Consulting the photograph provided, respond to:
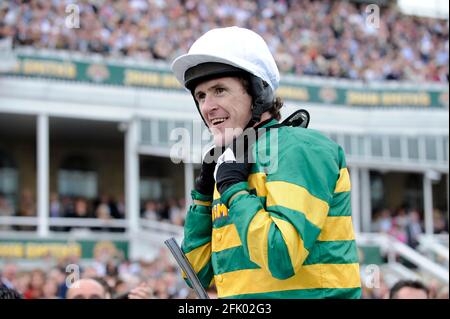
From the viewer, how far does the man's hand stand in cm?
315

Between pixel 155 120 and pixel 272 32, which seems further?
pixel 272 32

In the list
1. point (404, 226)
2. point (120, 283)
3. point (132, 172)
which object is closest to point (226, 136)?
point (120, 283)

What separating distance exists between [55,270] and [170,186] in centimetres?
1316

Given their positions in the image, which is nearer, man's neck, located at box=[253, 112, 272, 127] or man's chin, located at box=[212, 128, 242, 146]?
man's chin, located at box=[212, 128, 242, 146]

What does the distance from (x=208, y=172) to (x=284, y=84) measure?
1780 cm

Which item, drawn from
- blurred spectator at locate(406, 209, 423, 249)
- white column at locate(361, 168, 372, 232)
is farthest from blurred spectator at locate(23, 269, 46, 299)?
white column at locate(361, 168, 372, 232)

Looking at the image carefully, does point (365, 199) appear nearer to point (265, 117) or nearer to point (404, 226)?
point (404, 226)

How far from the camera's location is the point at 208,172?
3184 millimetres

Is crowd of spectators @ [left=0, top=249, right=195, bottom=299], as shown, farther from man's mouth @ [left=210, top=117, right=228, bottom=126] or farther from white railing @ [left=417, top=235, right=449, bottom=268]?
white railing @ [left=417, top=235, right=449, bottom=268]

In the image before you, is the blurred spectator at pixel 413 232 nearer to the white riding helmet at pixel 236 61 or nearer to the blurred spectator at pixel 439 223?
the blurred spectator at pixel 439 223

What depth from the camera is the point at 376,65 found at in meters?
23.6

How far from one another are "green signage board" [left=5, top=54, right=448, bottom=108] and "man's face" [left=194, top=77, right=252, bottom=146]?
1572 cm
